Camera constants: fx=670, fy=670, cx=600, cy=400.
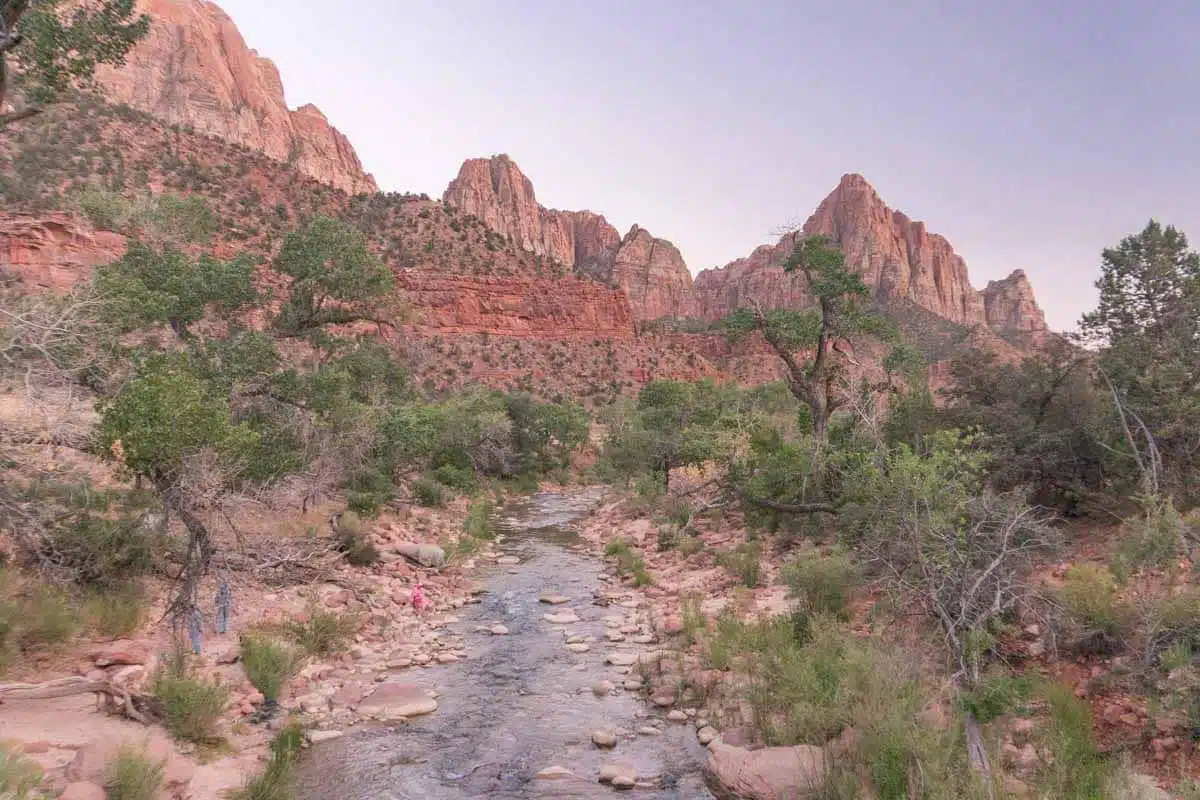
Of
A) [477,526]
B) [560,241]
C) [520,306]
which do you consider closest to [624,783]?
[477,526]

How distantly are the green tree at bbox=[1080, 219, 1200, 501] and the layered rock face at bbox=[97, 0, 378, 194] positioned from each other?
7624cm

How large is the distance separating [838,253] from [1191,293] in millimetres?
A: 5688

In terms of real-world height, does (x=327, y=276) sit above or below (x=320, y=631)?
above

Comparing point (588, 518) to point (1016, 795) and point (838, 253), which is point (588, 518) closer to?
point (838, 253)

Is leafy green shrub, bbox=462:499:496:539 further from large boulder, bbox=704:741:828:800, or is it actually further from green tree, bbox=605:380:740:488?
large boulder, bbox=704:741:828:800

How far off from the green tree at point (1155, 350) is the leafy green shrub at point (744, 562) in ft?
18.8

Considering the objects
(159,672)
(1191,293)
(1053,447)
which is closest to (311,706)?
(159,672)

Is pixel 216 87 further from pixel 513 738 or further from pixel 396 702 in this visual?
pixel 513 738

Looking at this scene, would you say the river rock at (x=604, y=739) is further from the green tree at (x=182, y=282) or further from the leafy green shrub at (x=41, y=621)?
the green tree at (x=182, y=282)

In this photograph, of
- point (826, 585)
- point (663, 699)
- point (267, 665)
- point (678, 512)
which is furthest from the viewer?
point (678, 512)

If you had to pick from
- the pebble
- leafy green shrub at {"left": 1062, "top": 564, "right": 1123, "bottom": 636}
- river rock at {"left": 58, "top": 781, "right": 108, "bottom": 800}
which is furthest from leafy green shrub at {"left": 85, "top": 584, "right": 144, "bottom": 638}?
leafy green shrub at {"left": 1062, "top": 564, "right": 1123, "bottom": 636}

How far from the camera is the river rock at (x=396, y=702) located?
7.66 meters

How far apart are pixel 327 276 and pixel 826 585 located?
1045cm

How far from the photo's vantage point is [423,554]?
14.5 meters
